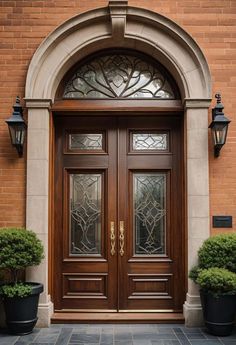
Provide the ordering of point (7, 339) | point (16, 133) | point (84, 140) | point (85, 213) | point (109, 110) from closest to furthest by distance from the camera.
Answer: point (7, 339), point (16, 133), point (109, 110), point (85, 213), point (84, 140)

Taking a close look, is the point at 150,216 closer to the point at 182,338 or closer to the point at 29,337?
the point at 182,338

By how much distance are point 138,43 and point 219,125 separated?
1646mm

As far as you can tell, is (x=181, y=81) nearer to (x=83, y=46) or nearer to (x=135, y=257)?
(x=83, y=46)

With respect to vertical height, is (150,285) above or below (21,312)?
above

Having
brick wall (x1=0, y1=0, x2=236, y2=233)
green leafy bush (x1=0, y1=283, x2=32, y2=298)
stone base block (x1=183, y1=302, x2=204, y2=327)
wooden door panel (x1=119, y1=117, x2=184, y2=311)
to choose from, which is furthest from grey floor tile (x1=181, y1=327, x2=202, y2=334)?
green leafy bush (x1=0, y1=283, x2=32, y2=298)

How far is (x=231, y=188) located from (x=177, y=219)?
0.88 meters

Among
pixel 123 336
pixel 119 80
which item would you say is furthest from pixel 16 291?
pixel 119 80

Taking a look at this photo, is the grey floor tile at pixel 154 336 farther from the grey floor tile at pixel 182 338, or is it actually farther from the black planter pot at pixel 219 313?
the black planter pot at pixel 219 313

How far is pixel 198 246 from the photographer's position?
18.7 feet

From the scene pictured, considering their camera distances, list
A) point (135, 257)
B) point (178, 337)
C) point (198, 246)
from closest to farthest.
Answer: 1. point (178, 337)
2. point (198, 246)
3. point (135, 257)

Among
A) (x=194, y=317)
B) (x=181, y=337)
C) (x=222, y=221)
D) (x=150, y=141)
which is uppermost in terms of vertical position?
(x=150, y=141)

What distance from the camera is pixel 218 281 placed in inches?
199

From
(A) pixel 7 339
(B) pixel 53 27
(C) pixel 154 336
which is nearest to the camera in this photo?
(A) pixel 7 339

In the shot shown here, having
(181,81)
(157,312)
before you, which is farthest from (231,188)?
(157,312)
